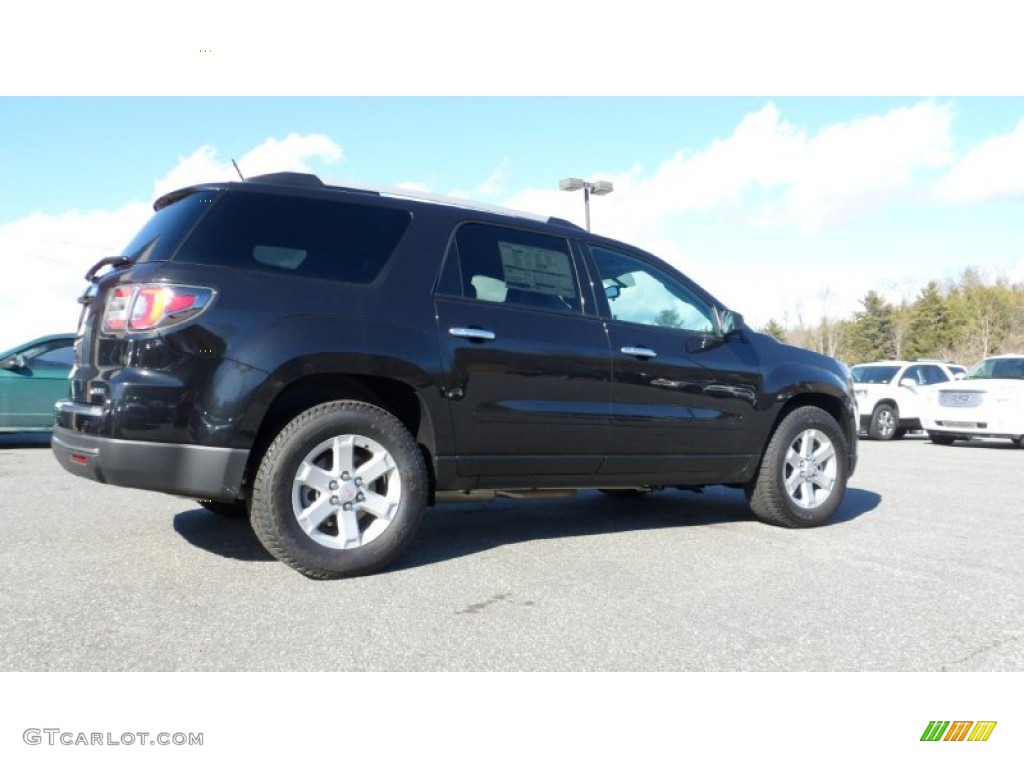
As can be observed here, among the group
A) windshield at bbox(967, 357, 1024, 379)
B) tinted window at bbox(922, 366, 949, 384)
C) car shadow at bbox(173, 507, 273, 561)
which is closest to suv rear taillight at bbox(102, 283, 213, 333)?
car shadow at bbox(173, 507, 273, 561)

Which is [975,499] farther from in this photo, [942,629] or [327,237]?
[327,237]

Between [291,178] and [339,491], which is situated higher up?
[291,178]

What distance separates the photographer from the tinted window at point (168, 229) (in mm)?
3600

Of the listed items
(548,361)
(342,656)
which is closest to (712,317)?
(548,361)

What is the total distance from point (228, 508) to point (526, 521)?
6.00 feet

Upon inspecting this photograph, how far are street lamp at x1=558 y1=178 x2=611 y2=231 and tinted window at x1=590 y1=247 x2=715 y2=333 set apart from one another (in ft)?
53.6

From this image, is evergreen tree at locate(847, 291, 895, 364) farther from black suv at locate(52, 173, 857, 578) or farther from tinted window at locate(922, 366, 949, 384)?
black suv at locate(52, 173, 857, 578)

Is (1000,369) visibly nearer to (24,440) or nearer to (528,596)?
(528,596)

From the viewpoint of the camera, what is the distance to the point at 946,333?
59562 mm

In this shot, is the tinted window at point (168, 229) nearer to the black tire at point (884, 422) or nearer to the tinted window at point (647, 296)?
the tinted window at point (647, 296)

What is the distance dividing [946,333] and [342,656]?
6547 centimetres

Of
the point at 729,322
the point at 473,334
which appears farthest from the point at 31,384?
the point at 729,322

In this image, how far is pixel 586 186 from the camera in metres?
20.8
